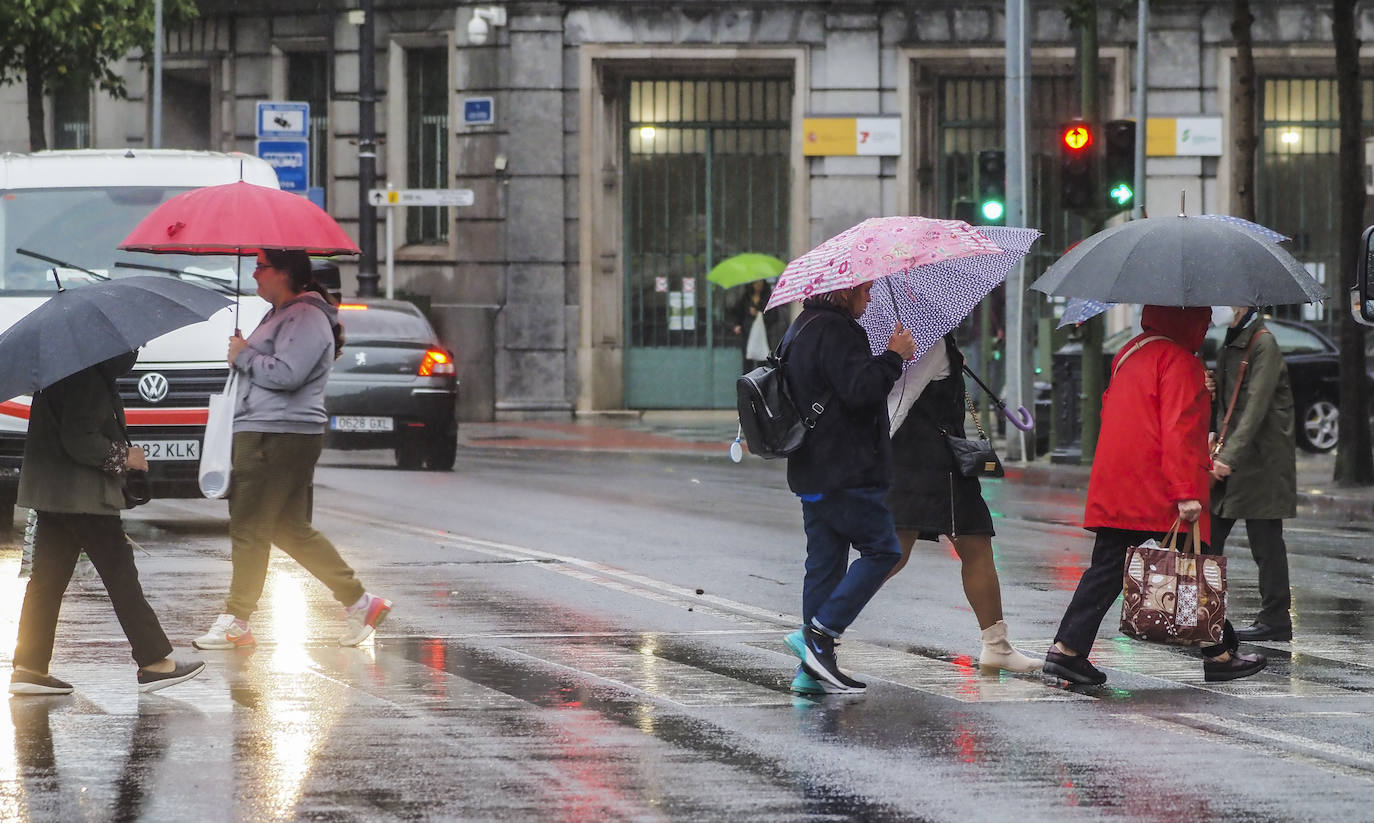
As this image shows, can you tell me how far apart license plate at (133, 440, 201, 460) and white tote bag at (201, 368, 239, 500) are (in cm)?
417

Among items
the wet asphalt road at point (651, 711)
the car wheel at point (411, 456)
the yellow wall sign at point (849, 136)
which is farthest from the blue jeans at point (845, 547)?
the yellow wall sign at point (849, 136)

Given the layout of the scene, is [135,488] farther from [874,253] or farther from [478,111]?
[478,111]

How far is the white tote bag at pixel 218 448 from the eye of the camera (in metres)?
9.09

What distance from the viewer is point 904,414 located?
339 inches

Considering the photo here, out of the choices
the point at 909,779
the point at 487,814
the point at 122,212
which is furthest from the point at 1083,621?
the point at 122,212

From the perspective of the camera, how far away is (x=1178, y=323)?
842 centimetres

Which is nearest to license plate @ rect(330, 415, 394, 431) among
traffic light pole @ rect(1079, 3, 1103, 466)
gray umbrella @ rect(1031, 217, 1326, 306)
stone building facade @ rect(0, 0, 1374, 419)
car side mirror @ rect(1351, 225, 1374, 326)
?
traffic light pole @ rect(1079, 3, 1103, 466)

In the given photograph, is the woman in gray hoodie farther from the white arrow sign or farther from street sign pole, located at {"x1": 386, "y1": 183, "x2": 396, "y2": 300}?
street sign pole, located at {"x1": 386, "y1": 183, "x2": 396, "y2": 300}

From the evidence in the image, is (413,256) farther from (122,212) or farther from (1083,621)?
(1083,621)

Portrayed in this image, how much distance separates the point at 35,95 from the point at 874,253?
2374 cm

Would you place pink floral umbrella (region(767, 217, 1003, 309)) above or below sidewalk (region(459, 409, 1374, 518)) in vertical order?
above

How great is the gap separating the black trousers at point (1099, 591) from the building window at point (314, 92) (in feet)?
76.4

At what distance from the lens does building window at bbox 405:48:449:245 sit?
3000 cm

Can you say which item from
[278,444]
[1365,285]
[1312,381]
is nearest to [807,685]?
[278,444]
